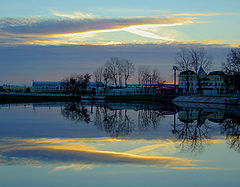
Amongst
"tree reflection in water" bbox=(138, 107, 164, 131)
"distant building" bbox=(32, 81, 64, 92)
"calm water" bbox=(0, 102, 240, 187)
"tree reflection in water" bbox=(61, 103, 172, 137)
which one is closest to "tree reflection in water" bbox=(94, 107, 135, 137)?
"tree reflection in water" bbox=(61, 103, 172, 137)

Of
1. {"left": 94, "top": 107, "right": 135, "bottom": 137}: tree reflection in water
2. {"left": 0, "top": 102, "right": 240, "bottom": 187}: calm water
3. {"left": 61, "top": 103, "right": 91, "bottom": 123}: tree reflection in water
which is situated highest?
{"left": 0, "top": 102, "right": 240, "bottom": 187}: calm water

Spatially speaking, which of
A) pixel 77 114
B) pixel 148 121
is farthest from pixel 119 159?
pixel 77 114

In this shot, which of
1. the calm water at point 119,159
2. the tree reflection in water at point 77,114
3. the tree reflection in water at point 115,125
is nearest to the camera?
the calm water at point 119,159

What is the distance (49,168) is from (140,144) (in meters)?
4.92

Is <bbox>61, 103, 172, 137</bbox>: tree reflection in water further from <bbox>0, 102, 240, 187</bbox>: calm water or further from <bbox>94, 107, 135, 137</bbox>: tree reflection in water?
<bbox>0, 102, 240, 187</bbox>: calm water

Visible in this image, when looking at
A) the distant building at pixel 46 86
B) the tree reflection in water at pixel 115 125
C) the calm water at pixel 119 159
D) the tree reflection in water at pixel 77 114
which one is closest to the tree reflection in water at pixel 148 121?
the tree reflection in water at pixel 115 125

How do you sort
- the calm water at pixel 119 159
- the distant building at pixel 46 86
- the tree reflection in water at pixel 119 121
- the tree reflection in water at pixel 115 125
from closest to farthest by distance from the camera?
the calm water at pixel 119 159, the tree reflection in water at pixel 115 125, the tree reflection in water at pixel 119 121, the distant building at pixel 46 86

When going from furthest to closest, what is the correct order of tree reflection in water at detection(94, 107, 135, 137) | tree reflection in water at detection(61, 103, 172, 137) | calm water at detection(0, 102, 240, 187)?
tree reflection in water at detection(61, 103, 172, 137) → tree reflection in water at detection(94, 107, 135, 137) → calm water at detection(0, 102, 240, 187)

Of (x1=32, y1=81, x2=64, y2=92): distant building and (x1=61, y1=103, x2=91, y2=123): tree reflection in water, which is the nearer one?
(x1=61, y1=103, x2=91, y2=123): tree reflection in water

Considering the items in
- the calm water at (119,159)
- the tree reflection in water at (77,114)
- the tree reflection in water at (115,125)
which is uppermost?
the calm water at (119,159)

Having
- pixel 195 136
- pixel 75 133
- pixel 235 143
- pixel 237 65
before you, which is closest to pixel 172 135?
pixel 195 136

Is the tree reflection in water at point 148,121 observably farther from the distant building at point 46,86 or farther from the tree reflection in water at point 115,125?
the distant building at point 46,86

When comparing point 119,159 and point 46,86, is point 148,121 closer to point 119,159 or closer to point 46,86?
point 119,159

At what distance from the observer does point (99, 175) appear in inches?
360
